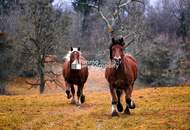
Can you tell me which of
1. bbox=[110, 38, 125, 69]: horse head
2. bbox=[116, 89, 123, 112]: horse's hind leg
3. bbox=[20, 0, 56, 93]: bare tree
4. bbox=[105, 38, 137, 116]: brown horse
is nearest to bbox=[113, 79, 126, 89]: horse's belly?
bbox=[105, 38, 137, 116]: brown horse

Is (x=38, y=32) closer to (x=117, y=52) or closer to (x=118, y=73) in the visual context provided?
(x=118, y=73)

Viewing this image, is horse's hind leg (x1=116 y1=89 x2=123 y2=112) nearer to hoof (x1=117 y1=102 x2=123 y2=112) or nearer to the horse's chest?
hoof (x1=117 y1=102 x2=123 y2=112)

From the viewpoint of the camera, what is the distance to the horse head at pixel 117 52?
16281 mm

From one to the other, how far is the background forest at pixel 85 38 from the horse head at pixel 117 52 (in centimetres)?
2783

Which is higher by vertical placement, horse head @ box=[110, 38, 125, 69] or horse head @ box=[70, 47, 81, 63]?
horse head @ box=[110, 38, 125, 69]

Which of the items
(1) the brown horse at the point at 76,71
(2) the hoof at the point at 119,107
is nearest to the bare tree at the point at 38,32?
(1) the brown horse at the point at 76,71

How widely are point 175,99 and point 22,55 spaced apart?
1123 inches

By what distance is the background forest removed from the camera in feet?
154

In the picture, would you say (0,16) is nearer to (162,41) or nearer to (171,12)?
(162,41)

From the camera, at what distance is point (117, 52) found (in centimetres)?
1633

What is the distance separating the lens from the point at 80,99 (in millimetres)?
23000

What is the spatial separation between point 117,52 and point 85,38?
238ft

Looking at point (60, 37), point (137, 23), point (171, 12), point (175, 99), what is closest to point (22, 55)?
point (60, 37)

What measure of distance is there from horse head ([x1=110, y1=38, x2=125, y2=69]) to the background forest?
27.8m
